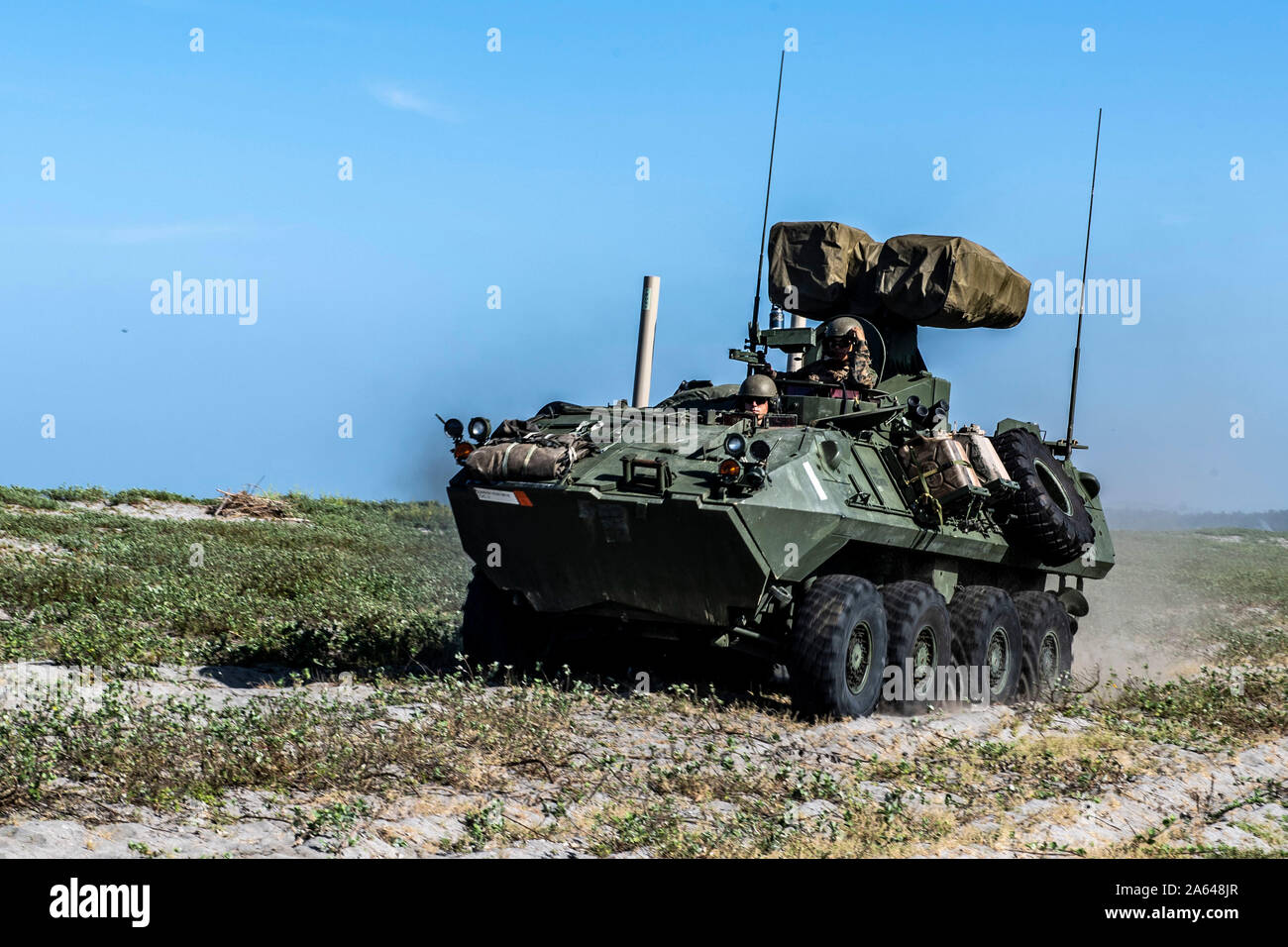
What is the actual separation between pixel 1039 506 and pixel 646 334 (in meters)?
5.49

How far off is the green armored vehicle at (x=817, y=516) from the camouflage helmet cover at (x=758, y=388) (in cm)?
2

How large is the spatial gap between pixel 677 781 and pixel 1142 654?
10.6 meters

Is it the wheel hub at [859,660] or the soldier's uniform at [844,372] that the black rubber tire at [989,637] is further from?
the soldier's uniform at [844,372]

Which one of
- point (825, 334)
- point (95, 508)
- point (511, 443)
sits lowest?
point (95, 508)

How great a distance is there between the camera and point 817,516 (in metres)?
10.0

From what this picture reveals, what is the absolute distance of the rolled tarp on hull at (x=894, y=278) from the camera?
13.6 meters

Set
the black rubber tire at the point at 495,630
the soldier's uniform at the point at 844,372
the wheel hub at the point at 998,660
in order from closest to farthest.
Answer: the black rubber tire at the point at 495,630 < the soldier's uniform at the point at 844,372 < the wheel hub at the point at 998,660

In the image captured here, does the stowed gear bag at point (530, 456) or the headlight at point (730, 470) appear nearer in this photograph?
the headlight at point (730, 470)

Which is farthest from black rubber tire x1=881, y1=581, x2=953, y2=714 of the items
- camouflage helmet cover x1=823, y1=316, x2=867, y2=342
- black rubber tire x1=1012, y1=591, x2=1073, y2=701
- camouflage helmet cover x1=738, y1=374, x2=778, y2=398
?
camouflage helmet cover x1=823, y1=316, x2=867, y2=342

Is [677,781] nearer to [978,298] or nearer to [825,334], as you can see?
[825,334]

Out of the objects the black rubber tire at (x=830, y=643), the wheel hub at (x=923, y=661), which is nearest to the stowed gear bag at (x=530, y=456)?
the black rubber tire at (x=830, y=643)

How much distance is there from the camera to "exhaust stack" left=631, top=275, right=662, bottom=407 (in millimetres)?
16391
